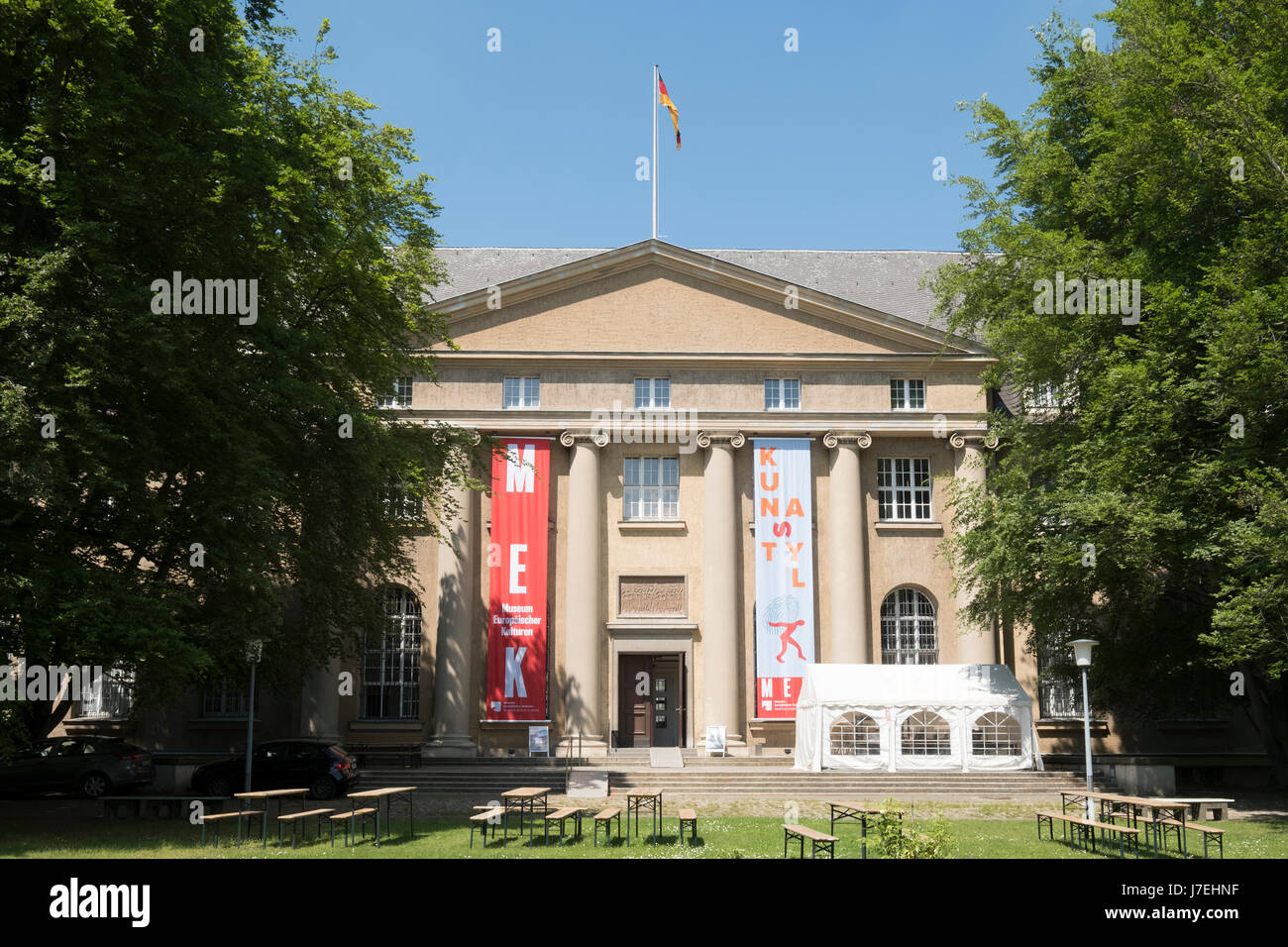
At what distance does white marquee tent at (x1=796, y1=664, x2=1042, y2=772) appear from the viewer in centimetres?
2777

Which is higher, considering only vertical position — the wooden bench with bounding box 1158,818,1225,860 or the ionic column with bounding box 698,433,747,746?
the ionic column with bounding box 698,433,747,746

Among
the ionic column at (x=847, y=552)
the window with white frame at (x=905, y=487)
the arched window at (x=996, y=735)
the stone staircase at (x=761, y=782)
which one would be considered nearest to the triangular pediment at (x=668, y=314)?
the ionic column at (x=847, y=552)

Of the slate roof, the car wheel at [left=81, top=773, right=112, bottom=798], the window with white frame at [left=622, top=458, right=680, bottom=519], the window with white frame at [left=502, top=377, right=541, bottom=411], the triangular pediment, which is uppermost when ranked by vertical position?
the slate roof

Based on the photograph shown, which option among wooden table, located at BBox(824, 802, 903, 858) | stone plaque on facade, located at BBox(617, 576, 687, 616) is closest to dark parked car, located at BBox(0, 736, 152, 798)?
stone plaque on facade, located at BBox(617, 576, 687, 616)

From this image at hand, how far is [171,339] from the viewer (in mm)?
17375

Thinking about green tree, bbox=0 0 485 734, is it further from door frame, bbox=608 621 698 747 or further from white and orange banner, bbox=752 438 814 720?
white and orange banner, bbox=752 438 814 720

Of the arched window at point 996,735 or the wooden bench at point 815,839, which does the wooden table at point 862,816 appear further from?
the arched window at point 996,735

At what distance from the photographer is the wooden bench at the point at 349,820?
1636 centimetres

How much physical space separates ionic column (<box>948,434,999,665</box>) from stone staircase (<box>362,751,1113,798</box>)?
198 inches

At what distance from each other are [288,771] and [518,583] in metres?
9.44

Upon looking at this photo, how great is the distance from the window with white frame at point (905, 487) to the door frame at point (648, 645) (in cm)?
770

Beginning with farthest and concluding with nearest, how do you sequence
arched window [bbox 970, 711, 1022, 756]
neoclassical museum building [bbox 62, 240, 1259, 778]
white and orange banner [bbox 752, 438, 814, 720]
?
neoclassical museum building [bbox 62, 240, 1259, 778]
white and orange banner [bbox 752, 438, 814, 720]
arched window [bbox 970, 711, 1022, 756]

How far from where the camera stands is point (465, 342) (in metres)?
33.7

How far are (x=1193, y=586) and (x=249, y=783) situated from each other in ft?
73.8
